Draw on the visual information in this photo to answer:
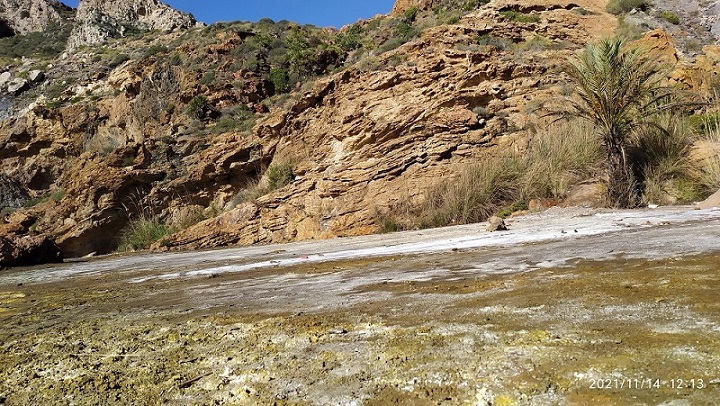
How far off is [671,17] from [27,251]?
68.2 feet

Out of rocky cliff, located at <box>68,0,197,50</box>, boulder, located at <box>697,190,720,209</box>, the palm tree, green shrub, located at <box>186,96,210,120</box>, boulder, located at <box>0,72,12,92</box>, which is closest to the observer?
boulder, located at <box>697,190,720,209</box>

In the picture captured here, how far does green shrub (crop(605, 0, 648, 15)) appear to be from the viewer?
16.8m

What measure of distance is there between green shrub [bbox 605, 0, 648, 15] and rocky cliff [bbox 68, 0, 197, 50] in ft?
117

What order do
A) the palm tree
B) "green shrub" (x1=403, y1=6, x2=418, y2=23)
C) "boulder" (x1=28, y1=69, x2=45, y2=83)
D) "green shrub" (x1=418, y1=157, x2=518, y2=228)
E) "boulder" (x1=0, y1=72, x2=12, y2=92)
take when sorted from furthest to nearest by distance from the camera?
"boulder" (x1=0, y1=72, x2=12, y2=92) < "boulder" (x1=28, y1=69, x2=45, y2=83) < "green shrub" (x1=403, y1=6, x2=418, y2=23) < "green shrub" (x1=418, y1=157, x2=518, y2=228) < the palm tree

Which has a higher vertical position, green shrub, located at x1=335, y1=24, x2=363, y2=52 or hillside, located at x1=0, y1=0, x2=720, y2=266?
green shrub, located at x1=335, y1=24, x2=363, y2=52

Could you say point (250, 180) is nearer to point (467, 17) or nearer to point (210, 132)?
point (210, 132)

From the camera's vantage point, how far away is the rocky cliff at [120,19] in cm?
3976

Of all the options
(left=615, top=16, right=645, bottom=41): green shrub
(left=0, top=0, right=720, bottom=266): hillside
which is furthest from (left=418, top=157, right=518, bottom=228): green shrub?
(left=615, top=16, right=645, bottom=41): green shrub

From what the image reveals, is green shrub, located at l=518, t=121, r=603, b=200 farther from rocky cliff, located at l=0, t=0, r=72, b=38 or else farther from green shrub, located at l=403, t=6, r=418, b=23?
rocky cliff, located at l=0, t=0, r=72, b=38

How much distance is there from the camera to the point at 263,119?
18.7m

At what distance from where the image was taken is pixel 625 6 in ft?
55.4

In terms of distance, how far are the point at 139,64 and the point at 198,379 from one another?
2524cm

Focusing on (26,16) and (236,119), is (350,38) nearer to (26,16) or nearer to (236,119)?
(236,119)

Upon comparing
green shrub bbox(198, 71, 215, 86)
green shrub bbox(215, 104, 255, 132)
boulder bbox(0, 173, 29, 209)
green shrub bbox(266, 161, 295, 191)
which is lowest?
green shrub bbox(266, 161, 295, 191)
